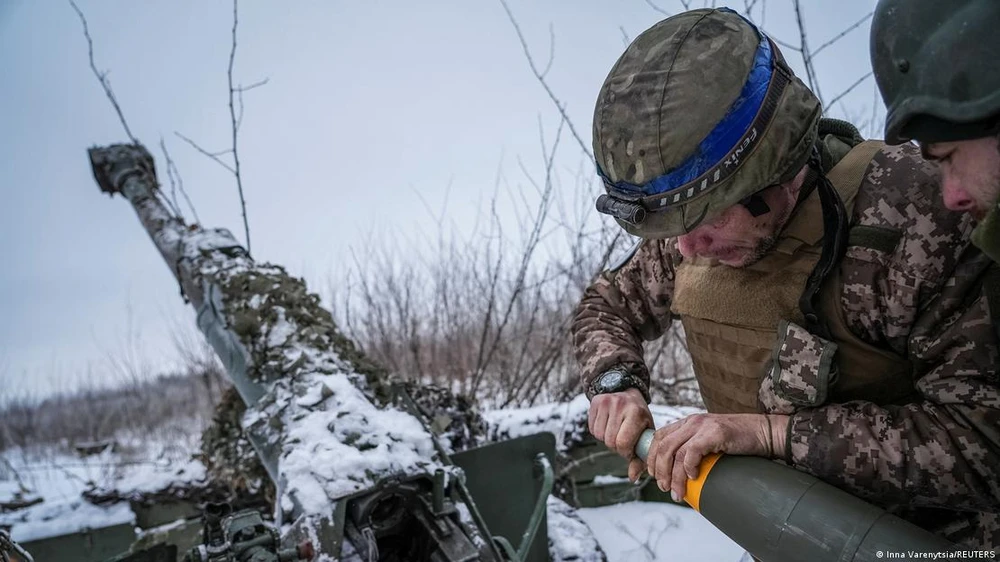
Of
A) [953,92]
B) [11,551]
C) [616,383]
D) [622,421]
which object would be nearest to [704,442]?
[622,421]

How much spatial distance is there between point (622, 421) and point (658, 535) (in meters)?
1.87

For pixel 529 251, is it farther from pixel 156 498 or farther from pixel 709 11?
pixel 709 11

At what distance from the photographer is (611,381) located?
163 centimetres

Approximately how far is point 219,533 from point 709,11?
2018 mm

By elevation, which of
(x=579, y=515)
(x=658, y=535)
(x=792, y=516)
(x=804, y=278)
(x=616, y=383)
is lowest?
(x=658, y=535)

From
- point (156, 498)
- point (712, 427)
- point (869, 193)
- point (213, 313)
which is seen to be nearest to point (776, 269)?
point (869, 193)

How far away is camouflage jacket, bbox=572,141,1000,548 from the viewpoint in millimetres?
1046

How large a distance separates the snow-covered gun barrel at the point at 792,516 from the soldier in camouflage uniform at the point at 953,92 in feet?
1.51

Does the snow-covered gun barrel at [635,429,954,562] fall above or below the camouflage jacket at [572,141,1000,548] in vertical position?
below

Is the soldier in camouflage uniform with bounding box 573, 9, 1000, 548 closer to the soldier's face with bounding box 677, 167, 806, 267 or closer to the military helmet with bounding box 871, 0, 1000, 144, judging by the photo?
the soldier's face with bounding box 677, 167, 806, 267

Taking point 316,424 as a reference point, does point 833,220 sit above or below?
above

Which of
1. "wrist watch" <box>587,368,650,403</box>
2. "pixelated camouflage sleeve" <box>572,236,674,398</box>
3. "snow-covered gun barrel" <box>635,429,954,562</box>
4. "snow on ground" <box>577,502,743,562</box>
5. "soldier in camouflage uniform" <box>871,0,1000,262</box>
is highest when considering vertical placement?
"soldier in camouflage uniform" <box>871,0,1000,262</box>

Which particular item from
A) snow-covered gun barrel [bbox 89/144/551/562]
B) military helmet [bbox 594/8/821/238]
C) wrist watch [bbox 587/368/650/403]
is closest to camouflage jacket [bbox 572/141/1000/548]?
military helmet [bbox 594/8/821/238]

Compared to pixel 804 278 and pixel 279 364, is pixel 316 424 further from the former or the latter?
pixel 804 278
